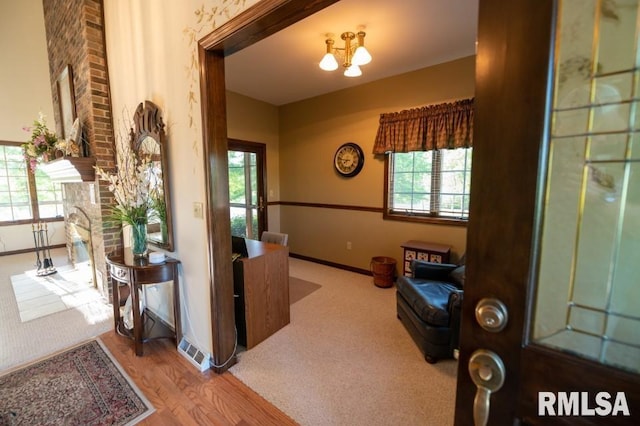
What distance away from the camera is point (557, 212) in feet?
1.72

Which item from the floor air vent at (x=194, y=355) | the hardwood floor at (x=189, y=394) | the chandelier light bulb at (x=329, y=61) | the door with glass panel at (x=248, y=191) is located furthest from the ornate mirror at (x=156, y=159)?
the door with glass panel at (x=248, y=191)

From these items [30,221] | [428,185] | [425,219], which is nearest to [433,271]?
[425,219]

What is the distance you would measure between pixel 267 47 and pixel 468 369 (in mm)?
3102

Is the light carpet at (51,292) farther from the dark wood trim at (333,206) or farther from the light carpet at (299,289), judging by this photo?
the dark wood trim at (333,206)

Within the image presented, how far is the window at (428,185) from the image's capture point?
3.23m

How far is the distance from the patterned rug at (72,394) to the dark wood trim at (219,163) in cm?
57

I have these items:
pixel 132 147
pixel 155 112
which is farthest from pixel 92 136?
pixel 155 112

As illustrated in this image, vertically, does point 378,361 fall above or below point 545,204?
below

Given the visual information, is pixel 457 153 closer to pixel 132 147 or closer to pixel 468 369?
pixel 468 369

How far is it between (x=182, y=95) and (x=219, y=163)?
59 cm

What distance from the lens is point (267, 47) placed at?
2.76 metres

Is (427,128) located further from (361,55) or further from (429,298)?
(429,298)

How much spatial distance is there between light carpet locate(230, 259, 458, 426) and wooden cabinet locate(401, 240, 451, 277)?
2.39 feet

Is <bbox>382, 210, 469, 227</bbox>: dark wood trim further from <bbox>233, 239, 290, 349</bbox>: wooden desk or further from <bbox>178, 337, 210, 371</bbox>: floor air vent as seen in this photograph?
<bbox>178, 337, 210, 371</bbox>: floor air vent
